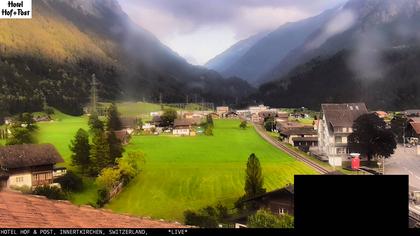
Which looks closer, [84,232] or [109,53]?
[84,232]

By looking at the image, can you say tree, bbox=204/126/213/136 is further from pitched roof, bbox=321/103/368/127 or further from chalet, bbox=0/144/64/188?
chalet, bbox=0/144/64/188

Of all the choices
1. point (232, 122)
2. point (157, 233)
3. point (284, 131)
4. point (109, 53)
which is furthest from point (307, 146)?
point (157, 233)

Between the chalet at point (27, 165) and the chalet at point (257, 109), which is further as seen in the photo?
the chalet at point (257, 109)

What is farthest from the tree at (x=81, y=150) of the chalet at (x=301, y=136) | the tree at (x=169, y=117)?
the chalet at (x=301, y=136)

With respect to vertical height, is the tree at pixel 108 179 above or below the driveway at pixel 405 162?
below

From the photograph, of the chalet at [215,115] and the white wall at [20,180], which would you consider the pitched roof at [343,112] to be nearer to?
the chalet at [215,115]

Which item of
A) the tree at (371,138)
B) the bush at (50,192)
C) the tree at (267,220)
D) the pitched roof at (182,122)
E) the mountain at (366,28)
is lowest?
the tree at (267,220)

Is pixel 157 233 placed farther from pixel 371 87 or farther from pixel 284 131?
pixel 371 87

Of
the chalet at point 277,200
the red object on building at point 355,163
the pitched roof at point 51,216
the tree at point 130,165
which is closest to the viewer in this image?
the pitched roof at point 51,216
